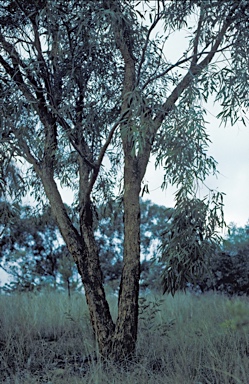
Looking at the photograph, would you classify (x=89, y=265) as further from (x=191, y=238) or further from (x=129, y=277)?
(x=191, y=238)

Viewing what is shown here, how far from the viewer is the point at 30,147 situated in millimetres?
5941

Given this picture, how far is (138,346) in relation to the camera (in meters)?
5.78

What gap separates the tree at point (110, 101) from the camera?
4.98 meters

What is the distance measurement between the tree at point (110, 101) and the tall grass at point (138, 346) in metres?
0.49

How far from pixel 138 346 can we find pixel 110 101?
297 cm

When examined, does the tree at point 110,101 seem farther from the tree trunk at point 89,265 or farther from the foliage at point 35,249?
the foliage at point 35,249

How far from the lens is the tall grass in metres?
4.42

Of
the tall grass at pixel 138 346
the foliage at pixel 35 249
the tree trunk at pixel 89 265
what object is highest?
the foliage at pixel 35 249

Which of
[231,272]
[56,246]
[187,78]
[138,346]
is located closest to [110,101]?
[187,78]

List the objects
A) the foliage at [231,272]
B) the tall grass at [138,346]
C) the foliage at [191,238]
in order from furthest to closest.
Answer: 1. the foliage at [231,272]
2. the foliage at [191,238]
3. the tall grass at [138,346]

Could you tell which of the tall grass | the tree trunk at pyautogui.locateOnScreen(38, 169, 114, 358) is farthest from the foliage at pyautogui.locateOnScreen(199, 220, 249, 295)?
the tree trunk at pyautogui.locateOnScreen(38, 169, 114, 358)

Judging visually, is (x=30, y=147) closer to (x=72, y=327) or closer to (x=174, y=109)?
(x=174, y=109)

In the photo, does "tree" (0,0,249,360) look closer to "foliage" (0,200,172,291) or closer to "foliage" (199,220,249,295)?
"foliage" (199,220,249,295)

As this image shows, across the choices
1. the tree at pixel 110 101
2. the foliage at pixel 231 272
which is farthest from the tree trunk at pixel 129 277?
the foliage at pixel 231 272
